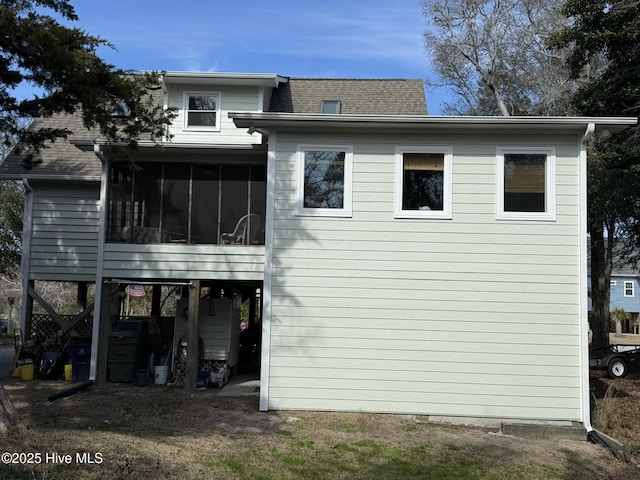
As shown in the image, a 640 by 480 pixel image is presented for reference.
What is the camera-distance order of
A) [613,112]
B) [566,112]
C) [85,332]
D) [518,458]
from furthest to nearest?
[566,112]
[85,332]
[613,112]
[518,458]

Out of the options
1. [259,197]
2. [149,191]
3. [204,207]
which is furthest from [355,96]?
[149,191]

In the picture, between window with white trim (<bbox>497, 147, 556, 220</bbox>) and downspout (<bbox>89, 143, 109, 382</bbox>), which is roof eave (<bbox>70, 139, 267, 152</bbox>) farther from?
window with white trim (<bbox>497, 147, 556, 220</bbox>)

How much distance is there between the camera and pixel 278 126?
945 centimetres

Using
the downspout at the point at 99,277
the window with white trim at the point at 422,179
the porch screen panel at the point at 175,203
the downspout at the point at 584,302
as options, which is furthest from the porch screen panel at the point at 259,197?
the downspout at the point at 584,302

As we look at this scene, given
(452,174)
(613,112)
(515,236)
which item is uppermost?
(613,112)

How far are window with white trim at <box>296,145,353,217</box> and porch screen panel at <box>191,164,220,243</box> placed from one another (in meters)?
2.57

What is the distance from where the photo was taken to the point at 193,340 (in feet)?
35.9

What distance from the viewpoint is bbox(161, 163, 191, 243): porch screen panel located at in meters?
11.4

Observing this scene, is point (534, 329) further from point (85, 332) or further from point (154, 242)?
point (85, 332)

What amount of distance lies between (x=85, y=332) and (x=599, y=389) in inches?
446

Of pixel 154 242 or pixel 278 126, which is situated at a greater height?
pixel 278 126

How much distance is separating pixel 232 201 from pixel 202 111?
347 centimetres

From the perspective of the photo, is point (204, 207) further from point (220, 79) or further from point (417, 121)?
point (417, 121)

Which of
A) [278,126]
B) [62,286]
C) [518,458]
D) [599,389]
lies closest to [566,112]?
[599,389]
